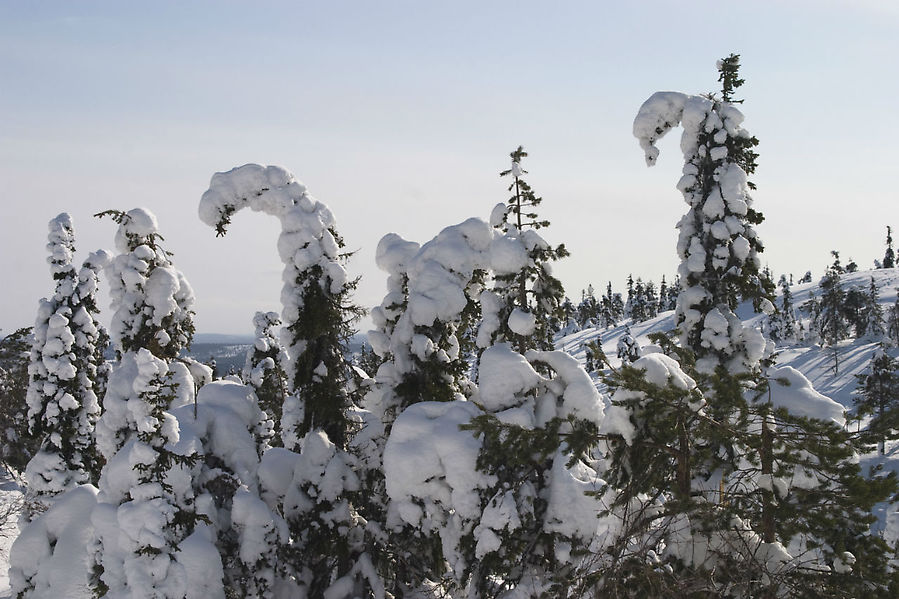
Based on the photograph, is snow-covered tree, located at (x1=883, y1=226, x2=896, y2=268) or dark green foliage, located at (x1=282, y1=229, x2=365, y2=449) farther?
snow-covered tree, located at (x1=883, y1=226, x2=896, y2=268)

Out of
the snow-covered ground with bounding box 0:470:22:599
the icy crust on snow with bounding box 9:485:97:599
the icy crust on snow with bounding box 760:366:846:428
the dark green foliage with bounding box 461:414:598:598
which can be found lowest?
the snow-covered ground with bounding box 0:470:22:599

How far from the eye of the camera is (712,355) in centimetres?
1565

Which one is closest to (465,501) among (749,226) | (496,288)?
(496,288)

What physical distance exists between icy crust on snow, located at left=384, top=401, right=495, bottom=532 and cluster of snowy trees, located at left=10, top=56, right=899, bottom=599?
0.13 ft

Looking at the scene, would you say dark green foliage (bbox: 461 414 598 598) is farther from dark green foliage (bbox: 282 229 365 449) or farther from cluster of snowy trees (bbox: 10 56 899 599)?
dark green foliage (bbox: 282 229 365 449)

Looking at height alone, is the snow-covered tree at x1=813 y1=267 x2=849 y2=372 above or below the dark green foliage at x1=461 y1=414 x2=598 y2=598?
above

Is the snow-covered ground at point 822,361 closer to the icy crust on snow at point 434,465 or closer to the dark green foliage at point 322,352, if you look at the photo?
the icy crust on snow at point 434,465

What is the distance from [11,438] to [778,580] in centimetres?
5628

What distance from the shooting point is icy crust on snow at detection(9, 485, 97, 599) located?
54.1 feet

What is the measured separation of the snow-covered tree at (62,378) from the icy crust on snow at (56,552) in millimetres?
10142

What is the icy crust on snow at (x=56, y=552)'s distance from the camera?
1650 cm

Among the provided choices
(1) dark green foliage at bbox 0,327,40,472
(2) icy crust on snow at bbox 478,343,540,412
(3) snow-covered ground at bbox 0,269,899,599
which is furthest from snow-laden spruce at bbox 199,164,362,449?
(1) dark green foliage at bbox 0,327,40,472

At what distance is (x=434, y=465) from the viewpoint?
464 inches

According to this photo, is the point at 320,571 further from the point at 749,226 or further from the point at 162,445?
the point at 749,226
